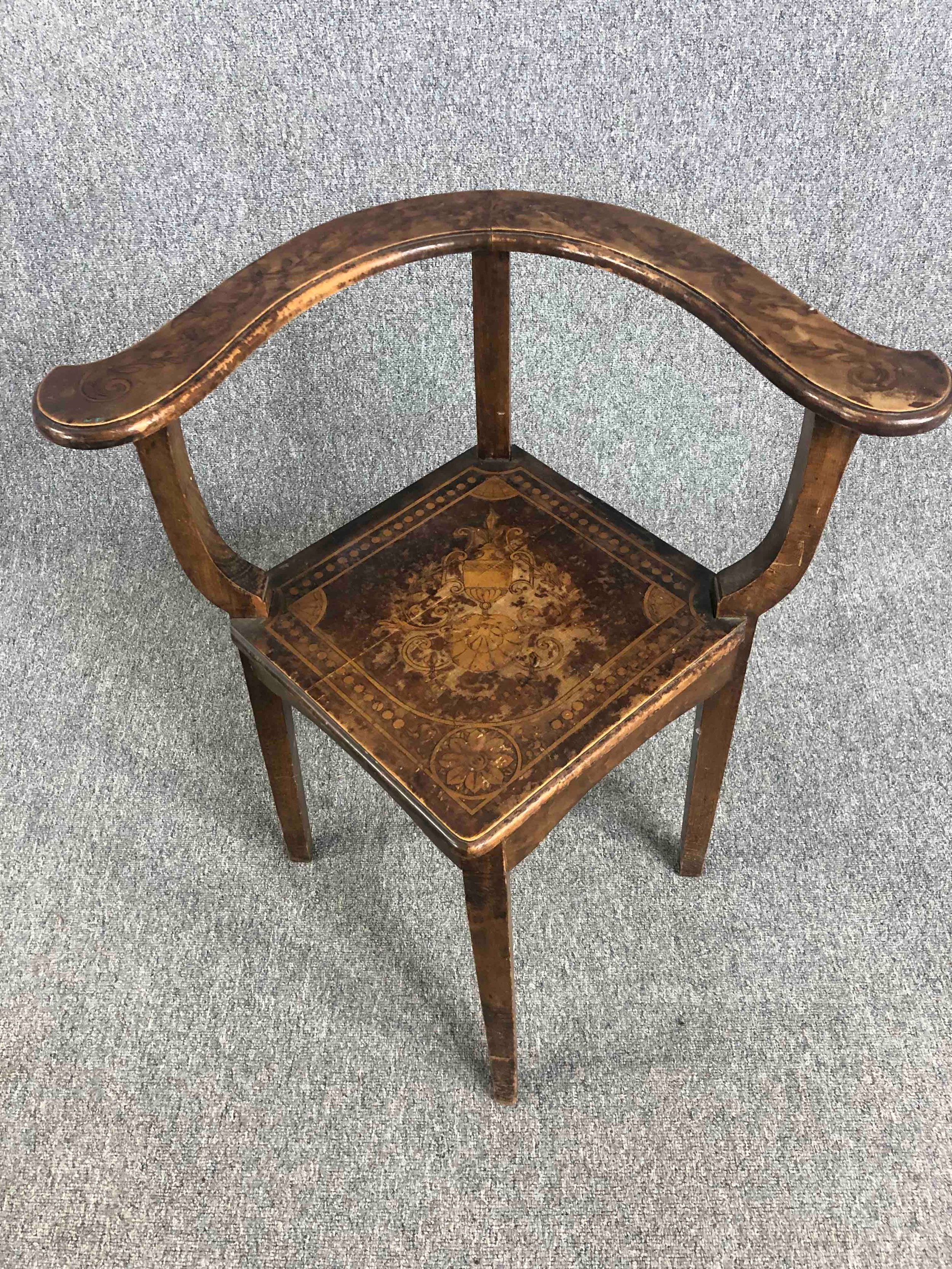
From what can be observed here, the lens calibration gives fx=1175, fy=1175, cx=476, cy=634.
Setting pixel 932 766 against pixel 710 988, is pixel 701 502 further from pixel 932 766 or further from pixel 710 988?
pixel 710 988

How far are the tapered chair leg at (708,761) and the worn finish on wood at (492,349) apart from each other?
31 centimetres

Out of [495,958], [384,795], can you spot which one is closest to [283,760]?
[384,795]

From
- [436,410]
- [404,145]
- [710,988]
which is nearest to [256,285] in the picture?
[404,145]

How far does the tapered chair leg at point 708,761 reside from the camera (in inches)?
40.8

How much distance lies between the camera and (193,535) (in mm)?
910

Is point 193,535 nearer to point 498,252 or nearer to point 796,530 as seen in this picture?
point 498,252

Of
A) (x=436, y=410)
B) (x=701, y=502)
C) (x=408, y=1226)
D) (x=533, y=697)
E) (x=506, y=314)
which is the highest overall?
(x=506, y=314)

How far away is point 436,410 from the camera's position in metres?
1.52

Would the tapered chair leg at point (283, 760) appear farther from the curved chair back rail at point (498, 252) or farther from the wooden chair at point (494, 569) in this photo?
the curved chair back rail at point (498, 252)

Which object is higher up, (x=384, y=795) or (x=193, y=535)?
(x=193, y=535)

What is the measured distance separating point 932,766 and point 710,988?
387mm

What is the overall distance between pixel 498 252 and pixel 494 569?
0.89 feet

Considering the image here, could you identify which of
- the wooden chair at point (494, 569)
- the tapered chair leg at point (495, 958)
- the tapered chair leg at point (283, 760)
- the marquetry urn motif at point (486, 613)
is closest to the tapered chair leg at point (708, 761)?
the wooden chair at point (494, 569)

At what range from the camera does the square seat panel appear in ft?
2.90
